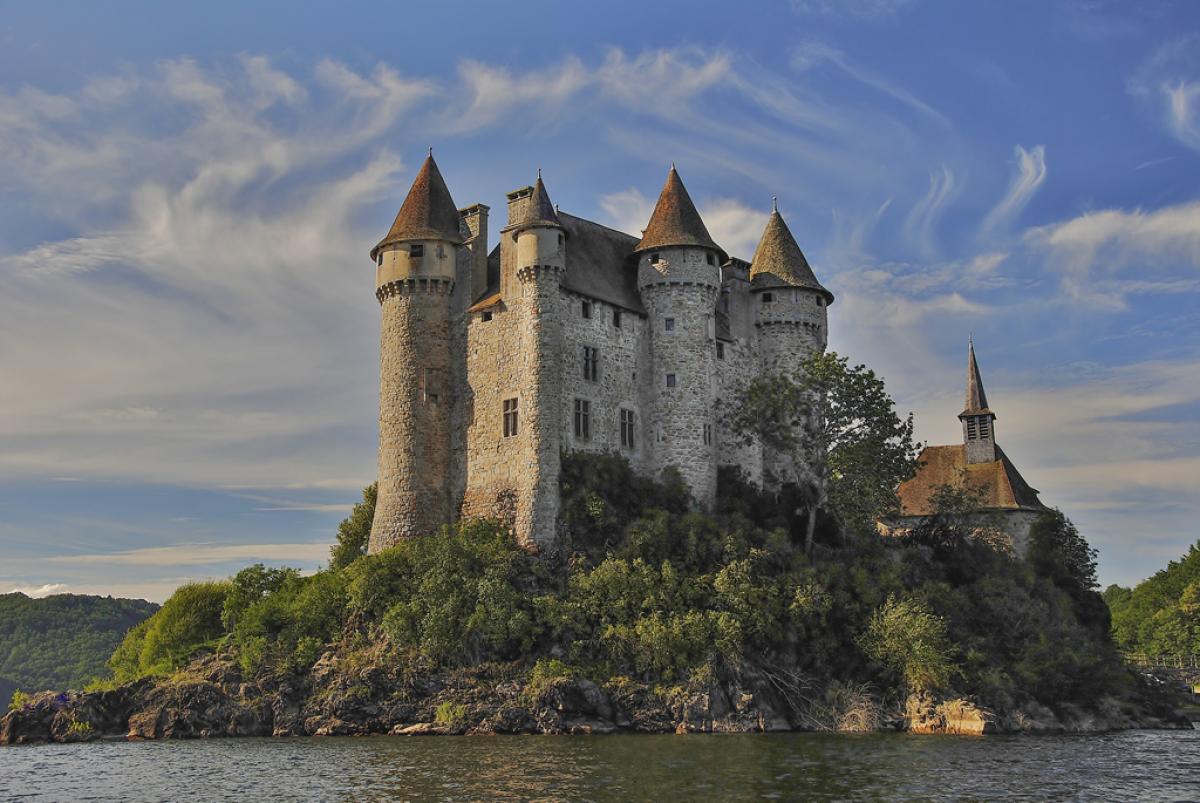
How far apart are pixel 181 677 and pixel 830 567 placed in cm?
2838

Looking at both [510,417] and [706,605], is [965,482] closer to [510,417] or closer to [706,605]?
[706,605]

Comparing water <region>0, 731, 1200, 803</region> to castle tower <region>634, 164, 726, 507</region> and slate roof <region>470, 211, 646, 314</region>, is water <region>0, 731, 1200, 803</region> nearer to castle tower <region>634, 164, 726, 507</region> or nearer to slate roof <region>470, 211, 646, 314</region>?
castle tower <region>634, 164, 726, 507</region>

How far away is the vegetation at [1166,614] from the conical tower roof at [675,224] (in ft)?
160

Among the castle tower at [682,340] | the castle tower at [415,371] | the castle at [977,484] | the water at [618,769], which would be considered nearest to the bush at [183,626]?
the castle tower at [415,371]

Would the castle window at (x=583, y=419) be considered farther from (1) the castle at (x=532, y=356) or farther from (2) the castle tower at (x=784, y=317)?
(2) the castle tower at (x=784, y=317)

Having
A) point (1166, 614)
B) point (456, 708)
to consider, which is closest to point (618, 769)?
point (456, 708)

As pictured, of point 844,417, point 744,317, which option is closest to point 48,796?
point 844,417

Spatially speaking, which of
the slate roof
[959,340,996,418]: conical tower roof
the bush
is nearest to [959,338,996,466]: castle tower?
[959,340,996,418]: conical tower roof

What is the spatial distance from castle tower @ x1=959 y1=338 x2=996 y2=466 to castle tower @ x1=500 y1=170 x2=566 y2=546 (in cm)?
3099

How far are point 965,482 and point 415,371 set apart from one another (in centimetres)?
3147

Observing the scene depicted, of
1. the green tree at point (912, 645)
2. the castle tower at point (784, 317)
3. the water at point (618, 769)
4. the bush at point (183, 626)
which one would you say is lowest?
the water at point (618, 769)

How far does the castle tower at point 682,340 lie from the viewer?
182 feet

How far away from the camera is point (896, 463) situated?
52875mm

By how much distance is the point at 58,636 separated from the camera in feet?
378
